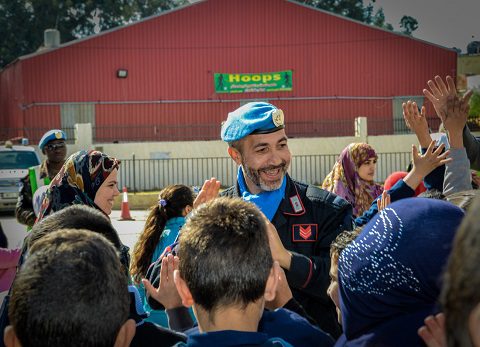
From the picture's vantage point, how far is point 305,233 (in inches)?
Result: 131

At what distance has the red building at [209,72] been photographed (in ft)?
107

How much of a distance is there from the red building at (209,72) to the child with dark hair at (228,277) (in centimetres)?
3039

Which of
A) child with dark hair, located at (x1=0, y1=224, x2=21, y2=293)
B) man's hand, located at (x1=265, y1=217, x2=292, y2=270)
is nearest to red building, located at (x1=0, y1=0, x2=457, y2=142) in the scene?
child with dark hair, located at (x1=0, y1=224, x2=21, y2=293)

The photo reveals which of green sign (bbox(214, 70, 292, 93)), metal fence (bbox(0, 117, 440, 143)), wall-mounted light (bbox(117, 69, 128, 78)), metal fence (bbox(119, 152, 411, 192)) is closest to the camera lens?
metal fence (bbox(119, 152, 411, 192))

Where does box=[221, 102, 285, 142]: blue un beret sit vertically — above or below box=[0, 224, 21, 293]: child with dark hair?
above

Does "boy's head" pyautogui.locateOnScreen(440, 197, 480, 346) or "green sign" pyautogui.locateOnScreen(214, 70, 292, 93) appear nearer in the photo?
"boy's head" pyautogui.locateOnScreen(440, 197, 480, 346)

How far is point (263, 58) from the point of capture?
33.7 metres

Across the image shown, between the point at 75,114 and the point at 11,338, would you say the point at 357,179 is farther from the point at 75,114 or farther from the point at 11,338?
the point at 75,114

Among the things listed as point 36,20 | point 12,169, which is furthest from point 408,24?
point 12,169

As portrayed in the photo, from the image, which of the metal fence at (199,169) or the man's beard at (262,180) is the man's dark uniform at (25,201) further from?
the metal fence at (199,169)

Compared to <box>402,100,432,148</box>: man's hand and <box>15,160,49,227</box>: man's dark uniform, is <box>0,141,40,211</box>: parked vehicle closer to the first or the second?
Answer: <box>15,160,49,227</box>: man's dark uniform

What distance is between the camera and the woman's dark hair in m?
4.79

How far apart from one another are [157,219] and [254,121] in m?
1.82

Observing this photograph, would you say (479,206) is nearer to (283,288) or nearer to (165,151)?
(283,288)
